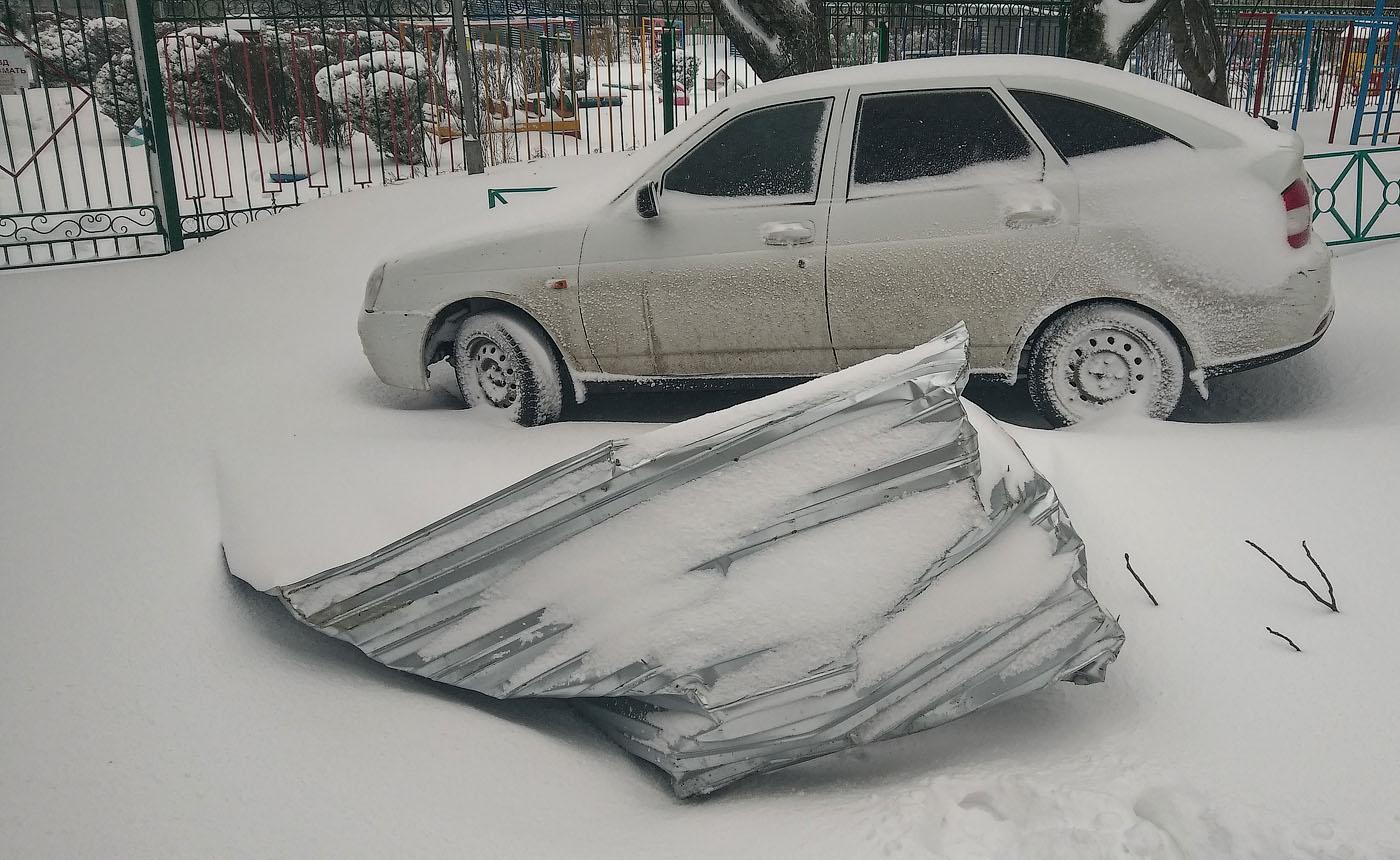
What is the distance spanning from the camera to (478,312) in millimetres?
5211

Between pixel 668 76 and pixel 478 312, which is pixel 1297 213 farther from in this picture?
pixel 668 76

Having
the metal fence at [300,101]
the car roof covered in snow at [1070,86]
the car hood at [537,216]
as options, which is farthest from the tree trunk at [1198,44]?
the car hood at [537,216]

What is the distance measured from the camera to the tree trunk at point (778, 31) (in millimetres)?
8453

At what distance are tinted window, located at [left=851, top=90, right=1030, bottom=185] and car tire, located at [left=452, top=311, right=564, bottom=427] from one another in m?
1.64

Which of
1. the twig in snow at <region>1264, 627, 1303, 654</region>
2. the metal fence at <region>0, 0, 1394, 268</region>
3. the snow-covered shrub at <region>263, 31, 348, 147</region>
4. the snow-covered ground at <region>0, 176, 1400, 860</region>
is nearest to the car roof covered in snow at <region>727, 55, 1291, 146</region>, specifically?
the snow-covered ground at <region>0, 176, 1400, 860</region>

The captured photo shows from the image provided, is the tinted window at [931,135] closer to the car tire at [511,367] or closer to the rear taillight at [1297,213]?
the rear taillight at [1297,213]

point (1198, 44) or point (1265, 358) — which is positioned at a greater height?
point (1198, 44)

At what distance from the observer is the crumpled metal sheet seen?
2709mm

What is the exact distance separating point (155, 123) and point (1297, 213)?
801 centimetres

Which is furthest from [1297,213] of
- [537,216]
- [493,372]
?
[493,372]

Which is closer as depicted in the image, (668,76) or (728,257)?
(728,257)

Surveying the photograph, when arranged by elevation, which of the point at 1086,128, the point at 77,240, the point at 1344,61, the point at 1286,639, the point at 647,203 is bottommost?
the point at 1286,639

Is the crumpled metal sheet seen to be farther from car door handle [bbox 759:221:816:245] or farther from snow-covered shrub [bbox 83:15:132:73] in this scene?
snow-covered shrub [bbox 83:15:132:73]

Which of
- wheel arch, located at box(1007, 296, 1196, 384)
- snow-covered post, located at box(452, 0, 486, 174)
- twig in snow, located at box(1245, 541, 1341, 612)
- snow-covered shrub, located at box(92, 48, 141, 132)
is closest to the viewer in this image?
twig in snow, located at box(1245, 541, 1341, 612)
